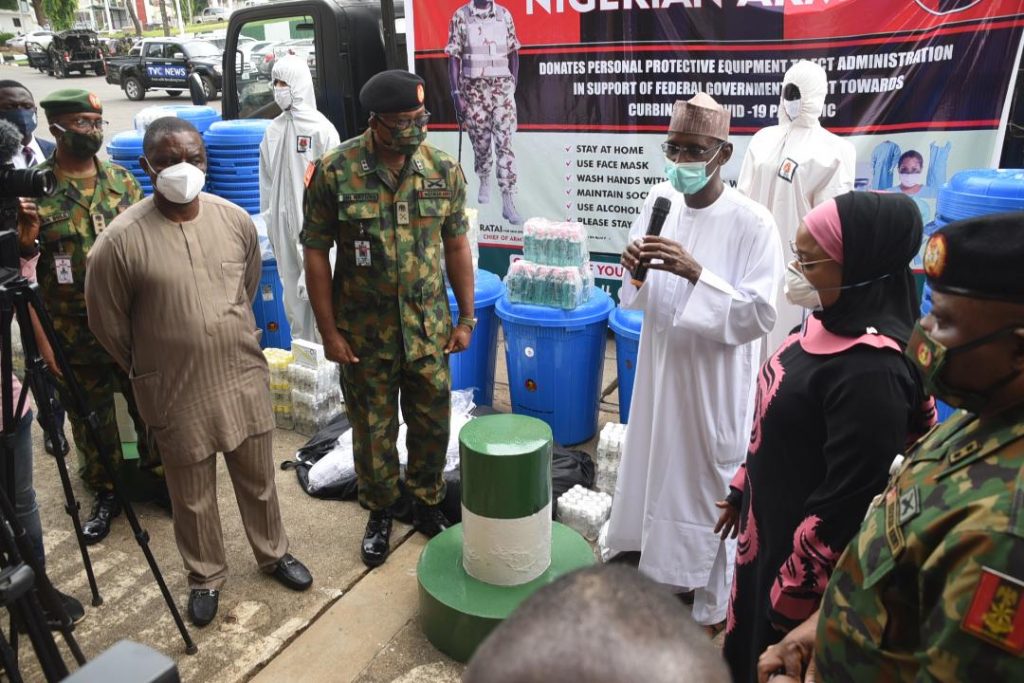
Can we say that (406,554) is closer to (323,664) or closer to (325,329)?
(323,664)

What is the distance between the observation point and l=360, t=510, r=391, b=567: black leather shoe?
3.53 m

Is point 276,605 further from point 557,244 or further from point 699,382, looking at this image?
point 557,244

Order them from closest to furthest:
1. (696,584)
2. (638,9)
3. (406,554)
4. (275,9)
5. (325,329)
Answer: (696,584) → (325,329) → (406,554) → (638,9) → (275,9)

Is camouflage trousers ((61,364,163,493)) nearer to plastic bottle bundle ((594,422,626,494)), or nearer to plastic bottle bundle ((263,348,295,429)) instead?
plastic bottle bundle ((263,348,295,429))

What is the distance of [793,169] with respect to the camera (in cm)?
434

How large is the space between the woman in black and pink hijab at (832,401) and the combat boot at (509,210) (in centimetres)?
412

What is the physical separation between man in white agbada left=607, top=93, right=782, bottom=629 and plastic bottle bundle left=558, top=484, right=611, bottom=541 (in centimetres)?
55

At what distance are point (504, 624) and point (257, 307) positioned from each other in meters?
5.26

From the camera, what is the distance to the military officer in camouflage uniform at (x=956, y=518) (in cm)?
109

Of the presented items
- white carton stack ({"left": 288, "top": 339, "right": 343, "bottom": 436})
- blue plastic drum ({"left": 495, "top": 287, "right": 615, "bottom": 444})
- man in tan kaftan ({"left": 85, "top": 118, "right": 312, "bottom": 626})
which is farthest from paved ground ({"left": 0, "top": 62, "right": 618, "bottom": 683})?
blue plastic drum ({"left": 495, "top": 287, "right": 615, "bottom": 444})

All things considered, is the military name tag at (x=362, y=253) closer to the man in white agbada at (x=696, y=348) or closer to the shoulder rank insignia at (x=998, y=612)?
the man in white agbada at (x=696, y=348)

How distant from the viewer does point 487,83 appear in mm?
5852

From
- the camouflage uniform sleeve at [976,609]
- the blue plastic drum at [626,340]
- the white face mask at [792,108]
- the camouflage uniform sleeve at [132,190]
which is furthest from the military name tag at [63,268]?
the white face mask at [792,108]

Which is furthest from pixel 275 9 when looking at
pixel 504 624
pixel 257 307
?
pixel 504 624
